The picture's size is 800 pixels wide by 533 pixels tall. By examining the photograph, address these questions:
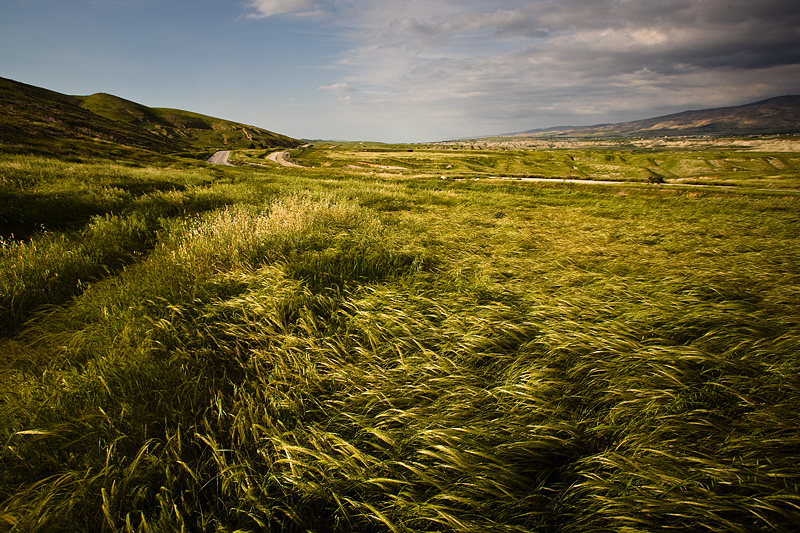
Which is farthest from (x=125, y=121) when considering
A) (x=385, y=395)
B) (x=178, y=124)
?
(x=385, y=395)

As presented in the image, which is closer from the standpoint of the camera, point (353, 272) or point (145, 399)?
point (145, 399)

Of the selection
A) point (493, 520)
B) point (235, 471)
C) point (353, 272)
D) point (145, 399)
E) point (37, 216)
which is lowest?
point (493, 520)

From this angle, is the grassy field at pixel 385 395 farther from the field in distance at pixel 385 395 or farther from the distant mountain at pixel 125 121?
the distant mountain at pixel 125 121

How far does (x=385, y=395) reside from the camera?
2.54 m

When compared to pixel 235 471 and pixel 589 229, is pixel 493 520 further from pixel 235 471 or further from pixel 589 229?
→ pixel 589 229

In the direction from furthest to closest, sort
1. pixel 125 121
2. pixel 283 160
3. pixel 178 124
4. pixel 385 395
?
pixel 178 124
pixel 125 121
pixel 283 160
pixel 385 395

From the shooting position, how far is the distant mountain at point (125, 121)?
59.5 metres

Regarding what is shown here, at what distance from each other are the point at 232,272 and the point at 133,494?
130 inches

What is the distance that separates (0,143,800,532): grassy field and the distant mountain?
2678 inches

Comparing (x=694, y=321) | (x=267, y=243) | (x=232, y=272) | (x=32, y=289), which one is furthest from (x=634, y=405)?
(x=32, y=289)

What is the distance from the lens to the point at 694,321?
3.30 meters

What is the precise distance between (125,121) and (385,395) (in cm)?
17538

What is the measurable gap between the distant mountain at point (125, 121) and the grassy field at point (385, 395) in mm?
68030

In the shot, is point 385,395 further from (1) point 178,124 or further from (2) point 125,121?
(1) point 178,124
